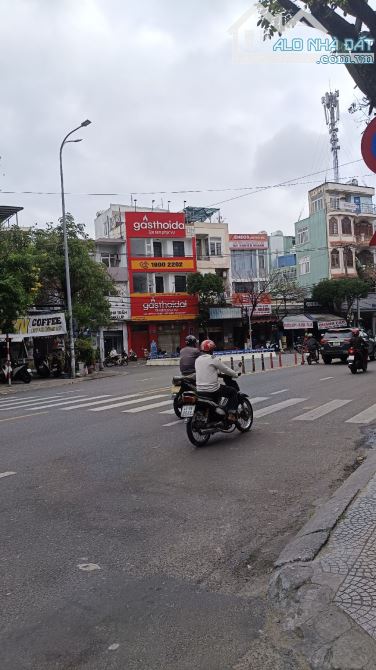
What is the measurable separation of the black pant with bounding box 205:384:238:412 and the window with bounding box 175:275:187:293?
40338 mm

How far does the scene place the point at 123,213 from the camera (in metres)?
48.6

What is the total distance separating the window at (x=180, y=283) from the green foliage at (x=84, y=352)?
17864 millimetres

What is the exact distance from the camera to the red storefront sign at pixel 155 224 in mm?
47250

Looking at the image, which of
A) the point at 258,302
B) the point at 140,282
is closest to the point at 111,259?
the point at 140,282

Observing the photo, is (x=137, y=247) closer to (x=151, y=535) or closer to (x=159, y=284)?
(x=159, y=284)

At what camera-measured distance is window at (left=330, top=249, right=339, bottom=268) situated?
5250 cm

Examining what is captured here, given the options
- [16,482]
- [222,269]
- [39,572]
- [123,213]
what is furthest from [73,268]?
[39,572]

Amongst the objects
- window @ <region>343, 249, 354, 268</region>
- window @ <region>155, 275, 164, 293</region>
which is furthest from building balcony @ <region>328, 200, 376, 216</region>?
window @ <region>155, 275, 164, 293</region>

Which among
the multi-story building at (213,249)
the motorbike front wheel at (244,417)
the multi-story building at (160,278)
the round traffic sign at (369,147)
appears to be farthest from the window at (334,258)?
the round traffic sign at (369,147)

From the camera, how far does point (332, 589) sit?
3.34 metres

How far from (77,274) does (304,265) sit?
3021cm

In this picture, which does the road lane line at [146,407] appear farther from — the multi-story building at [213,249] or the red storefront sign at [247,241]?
the red storefront sign at [247,241]

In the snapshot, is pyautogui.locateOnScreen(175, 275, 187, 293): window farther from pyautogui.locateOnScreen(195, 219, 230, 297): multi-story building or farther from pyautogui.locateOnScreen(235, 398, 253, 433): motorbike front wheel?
pyautogui.locateOnScreen(235, 398, 253, 433): motorbike front wheel

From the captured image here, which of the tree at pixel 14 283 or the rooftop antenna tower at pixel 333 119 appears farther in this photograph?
the rooftop antenna tower at pixel 333 119
